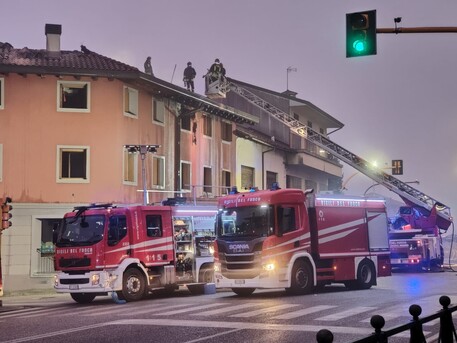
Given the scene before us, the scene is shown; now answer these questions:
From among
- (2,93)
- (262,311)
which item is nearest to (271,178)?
(2,93)

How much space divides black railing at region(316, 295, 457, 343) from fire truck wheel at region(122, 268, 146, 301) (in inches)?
535

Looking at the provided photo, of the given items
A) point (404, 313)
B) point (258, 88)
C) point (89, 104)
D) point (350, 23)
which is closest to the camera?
point (350, 23)

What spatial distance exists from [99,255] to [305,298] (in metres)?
5.78

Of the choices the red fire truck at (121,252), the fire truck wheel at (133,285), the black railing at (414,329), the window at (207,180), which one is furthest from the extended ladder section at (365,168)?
the black railing at (414,329)

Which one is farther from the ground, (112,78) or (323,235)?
(112,78)

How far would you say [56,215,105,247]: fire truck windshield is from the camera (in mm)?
19406

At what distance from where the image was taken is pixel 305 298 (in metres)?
18.4

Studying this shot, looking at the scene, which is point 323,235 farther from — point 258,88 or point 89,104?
point 258,88

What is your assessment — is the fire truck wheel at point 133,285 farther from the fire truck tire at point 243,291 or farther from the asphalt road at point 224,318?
the fire truck tire at point 243,291

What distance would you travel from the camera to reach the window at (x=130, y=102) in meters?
30.8

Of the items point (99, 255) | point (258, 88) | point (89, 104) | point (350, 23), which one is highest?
point (258, 88)

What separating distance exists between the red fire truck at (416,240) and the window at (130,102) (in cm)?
1342

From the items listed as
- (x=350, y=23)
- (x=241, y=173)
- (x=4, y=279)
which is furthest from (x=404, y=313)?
(x=241, y=173)

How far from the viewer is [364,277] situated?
22297mm
